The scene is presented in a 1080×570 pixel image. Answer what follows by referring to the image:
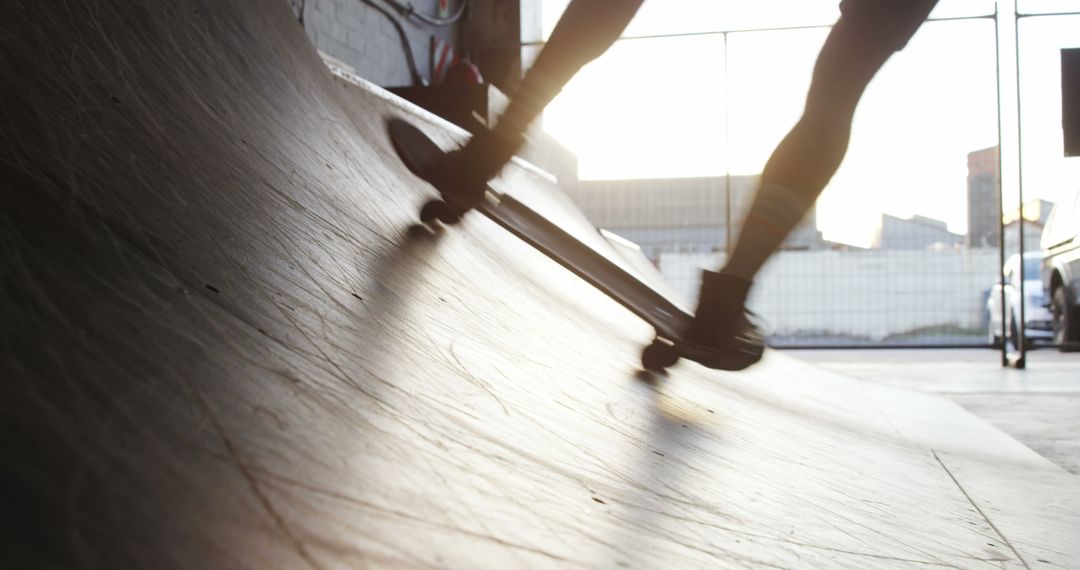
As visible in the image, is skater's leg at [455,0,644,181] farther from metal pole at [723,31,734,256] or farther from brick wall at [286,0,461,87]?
metal pole at [723,31,734,256]

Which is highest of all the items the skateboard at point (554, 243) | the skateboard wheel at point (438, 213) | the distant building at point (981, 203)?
the distant building at point (981, 203)

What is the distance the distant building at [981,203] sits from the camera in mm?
6489

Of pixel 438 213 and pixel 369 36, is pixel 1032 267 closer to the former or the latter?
pixel 369 36

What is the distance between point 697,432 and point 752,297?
1.15ft

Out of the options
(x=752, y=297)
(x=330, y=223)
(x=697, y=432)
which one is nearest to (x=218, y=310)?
(x=330, y=223)

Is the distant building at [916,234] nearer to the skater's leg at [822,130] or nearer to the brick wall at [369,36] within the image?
the brick wall at [369,36]

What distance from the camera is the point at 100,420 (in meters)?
0.27

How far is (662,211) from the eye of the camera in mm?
6797

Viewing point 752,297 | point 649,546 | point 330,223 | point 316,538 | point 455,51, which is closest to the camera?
point 316,538

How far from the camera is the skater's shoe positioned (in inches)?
39.8

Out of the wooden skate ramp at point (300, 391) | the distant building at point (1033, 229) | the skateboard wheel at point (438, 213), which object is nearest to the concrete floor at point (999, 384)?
the wooden skate ramp at point (300, 391)

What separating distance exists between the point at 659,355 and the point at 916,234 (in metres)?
7.03

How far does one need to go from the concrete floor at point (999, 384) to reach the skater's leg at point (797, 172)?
55 centimetres

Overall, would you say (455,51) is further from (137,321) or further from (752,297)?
(137,321)
